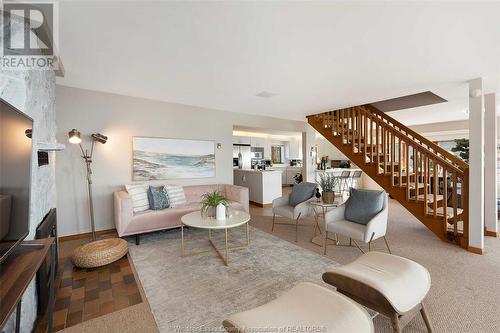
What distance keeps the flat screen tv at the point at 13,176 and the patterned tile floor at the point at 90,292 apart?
3.48 feet

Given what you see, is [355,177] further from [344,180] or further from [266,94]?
[266,94]

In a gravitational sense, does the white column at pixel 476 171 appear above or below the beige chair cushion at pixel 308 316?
above

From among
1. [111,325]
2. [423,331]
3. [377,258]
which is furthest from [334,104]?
[111,325]

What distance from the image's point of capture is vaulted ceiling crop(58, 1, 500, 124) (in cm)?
168

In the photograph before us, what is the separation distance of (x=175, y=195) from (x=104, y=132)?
155cm

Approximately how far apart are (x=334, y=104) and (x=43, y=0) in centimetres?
426

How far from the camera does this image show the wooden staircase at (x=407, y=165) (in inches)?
130

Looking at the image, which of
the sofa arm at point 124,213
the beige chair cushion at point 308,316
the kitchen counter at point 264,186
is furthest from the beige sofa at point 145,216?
the beige chair cushion at point 308,316

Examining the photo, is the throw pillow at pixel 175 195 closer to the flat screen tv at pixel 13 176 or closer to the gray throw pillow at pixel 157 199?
the gray throw pillow at pixel 157 199

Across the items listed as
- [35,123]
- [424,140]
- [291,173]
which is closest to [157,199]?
[35,123]

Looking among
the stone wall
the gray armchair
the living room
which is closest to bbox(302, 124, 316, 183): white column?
the living room

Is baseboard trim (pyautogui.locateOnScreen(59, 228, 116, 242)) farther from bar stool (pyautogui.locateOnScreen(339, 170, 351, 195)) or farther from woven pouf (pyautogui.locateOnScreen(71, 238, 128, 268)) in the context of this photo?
bar stool (pyautogui.locateOnScreen(339, 170, 351, 195))

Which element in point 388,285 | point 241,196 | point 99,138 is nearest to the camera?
point 388,285

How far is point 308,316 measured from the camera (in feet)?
4.00
